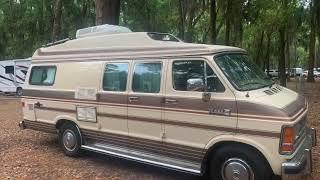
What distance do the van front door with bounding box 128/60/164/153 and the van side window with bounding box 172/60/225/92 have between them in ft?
1.05

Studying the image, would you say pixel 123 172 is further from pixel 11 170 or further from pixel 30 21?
pixel 30 21

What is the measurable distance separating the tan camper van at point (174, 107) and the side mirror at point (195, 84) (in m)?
0.02

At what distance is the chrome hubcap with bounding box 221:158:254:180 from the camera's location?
7195 millimetres

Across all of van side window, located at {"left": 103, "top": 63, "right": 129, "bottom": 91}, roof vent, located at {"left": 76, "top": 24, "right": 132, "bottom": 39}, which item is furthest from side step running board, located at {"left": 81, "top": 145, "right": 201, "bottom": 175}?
roof vent, located at {"left": 76, "top": 24, "right": 132, "bottom": 39}

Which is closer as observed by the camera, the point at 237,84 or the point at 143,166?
the point at 237,84

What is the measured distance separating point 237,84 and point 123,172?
114 inches

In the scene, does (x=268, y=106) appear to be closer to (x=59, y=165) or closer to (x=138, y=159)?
(x=138, y=159)

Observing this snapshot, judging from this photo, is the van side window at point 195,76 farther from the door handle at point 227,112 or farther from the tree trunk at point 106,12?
the tree trunk at point 106,12

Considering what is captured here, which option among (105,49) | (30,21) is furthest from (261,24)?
(105,49)

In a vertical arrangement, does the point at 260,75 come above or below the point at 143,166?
above

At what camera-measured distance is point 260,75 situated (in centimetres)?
846

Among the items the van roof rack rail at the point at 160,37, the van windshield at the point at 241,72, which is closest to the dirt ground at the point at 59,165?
the van windshield at the point at 241,72

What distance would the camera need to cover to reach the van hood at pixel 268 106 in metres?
6.88

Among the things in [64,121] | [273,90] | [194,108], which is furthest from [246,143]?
[64,121]
